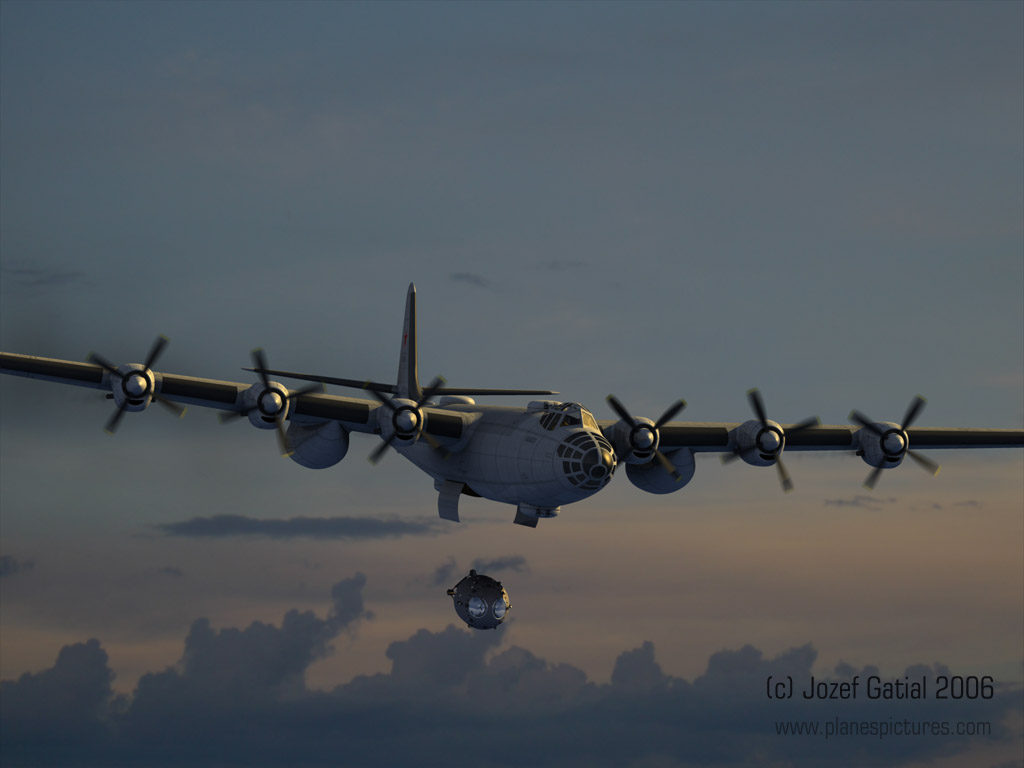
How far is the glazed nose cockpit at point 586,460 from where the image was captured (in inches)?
2173

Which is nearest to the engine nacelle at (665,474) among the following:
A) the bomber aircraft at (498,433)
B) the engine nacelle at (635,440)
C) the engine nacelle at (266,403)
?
the bomber aircraft at (498,433)

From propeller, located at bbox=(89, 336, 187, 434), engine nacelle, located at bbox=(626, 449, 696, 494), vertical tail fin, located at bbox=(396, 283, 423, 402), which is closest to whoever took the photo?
propeller, located at bbox=(89, 336, 187, 434)

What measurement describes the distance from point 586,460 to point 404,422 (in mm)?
9541

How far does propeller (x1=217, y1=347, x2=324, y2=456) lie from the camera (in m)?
56.4

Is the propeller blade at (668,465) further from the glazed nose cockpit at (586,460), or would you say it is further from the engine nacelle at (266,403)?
the engine nacelle at (266,403)

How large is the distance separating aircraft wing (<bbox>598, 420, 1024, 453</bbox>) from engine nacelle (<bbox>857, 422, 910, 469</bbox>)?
3.17ft

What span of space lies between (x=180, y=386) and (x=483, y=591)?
20933mm

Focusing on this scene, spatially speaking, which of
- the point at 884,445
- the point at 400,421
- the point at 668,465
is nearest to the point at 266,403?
the point at 400,421

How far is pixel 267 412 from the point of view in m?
56.5

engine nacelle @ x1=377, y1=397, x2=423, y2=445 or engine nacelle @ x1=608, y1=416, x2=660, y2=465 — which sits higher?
engine nacelle @ x1=608, y1=416, x2=660, y2=465

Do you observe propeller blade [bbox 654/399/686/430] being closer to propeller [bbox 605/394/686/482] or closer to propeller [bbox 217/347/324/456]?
propeller [bbox 605/394/686/482]

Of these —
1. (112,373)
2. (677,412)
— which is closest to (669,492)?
(677,412)

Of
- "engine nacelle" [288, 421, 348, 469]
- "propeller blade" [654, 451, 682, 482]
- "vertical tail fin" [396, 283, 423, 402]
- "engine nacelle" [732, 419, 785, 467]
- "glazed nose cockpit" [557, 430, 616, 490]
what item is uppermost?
"vertical tail fin" [396, 283, 423, 402]

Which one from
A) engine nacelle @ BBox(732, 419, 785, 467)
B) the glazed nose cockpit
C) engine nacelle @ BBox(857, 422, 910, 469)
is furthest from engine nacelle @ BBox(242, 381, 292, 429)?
engine nacelle @ BBox(857, 422, 910, 469)
